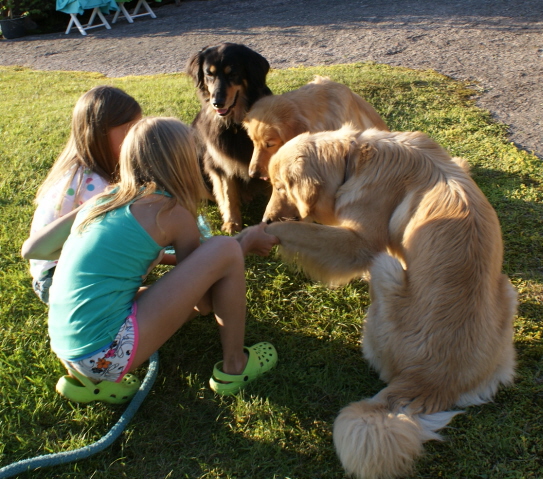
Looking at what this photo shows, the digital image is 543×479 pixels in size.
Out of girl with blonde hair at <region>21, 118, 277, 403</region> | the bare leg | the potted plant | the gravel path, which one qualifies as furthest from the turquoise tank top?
the potted plant

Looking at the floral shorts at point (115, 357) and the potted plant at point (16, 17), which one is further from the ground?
the potted plant at point (16, 17)

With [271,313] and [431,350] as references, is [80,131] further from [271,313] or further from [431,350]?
[431,350]

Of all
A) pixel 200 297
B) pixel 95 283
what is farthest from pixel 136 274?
pixel 200 297

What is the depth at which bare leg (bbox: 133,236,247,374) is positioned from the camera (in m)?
2.39

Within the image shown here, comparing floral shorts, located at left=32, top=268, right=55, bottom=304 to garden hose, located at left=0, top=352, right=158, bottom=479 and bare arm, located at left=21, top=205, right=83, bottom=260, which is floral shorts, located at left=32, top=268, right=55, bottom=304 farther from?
garden hose, located at left=0, top=352, right=158, bottom=479

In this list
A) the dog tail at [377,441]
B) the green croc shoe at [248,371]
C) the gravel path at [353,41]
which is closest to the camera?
the dog tail at [377,441]

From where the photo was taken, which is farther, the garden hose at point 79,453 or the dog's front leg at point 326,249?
the dog's front leg at point 326,249

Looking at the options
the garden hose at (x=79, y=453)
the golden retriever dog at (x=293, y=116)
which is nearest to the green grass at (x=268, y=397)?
the garden hose at (x=79, y=453)

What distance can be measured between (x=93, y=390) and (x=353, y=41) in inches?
383

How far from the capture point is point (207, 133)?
4.77 m

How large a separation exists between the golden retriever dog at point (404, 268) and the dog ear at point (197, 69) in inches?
74.6

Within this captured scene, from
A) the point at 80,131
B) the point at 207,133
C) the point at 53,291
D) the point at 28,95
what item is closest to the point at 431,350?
the point at 53,291

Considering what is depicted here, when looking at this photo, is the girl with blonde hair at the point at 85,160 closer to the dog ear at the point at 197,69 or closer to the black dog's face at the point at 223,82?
the black dog's face at the point at 223,82

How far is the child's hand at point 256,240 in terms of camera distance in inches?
123
